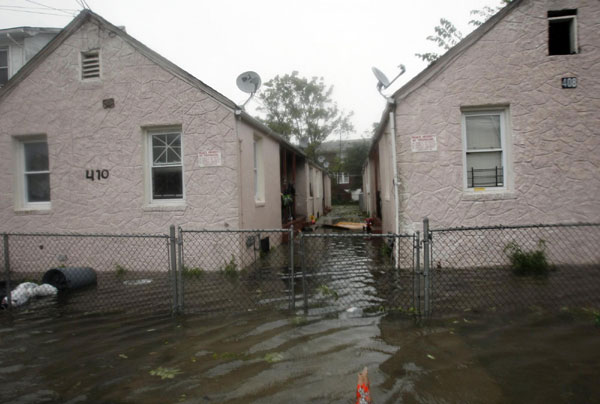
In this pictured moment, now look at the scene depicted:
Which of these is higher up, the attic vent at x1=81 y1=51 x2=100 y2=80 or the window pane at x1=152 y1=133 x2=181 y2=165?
the attic vent at x1=81 y1=51 x2=100 y2=80

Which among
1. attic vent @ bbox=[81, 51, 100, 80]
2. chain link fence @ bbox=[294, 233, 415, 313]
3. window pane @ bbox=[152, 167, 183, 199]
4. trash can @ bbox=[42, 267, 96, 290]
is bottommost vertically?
chain link fence @ bbox=[294, 233, 415, 313]

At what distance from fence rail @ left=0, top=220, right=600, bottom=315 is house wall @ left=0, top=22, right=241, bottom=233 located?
52 cm

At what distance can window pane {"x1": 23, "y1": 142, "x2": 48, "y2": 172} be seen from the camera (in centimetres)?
861

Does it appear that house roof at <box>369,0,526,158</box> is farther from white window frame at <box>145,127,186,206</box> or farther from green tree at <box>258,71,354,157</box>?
green tree at <box>258,71,354,157</box>

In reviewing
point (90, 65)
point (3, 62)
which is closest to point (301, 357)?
point (90, 65)

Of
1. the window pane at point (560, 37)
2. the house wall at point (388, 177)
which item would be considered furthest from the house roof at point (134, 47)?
the window pane at point (560, 37)

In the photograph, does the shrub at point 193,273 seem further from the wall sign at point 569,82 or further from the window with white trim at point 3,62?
the window with white trim at point 3,62

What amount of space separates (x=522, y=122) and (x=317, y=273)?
482 cm

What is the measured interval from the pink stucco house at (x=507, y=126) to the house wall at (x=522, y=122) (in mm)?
18

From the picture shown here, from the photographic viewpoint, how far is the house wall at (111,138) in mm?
7633

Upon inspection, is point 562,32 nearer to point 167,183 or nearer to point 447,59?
point 447,59

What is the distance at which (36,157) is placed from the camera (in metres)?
8.66

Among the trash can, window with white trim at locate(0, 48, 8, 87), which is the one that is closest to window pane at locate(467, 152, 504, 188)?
the trash can

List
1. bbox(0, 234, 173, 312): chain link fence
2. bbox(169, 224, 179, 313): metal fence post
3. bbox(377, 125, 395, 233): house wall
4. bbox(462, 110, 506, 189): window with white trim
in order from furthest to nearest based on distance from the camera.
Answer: bbox(377, 125, 395, 233): house wall
bbox(462, 110, 506, 189): window with white trim
bbox(0, 234, 173, 312): chain link fence
bbox(169, 224, 179, 313): metal fence post
